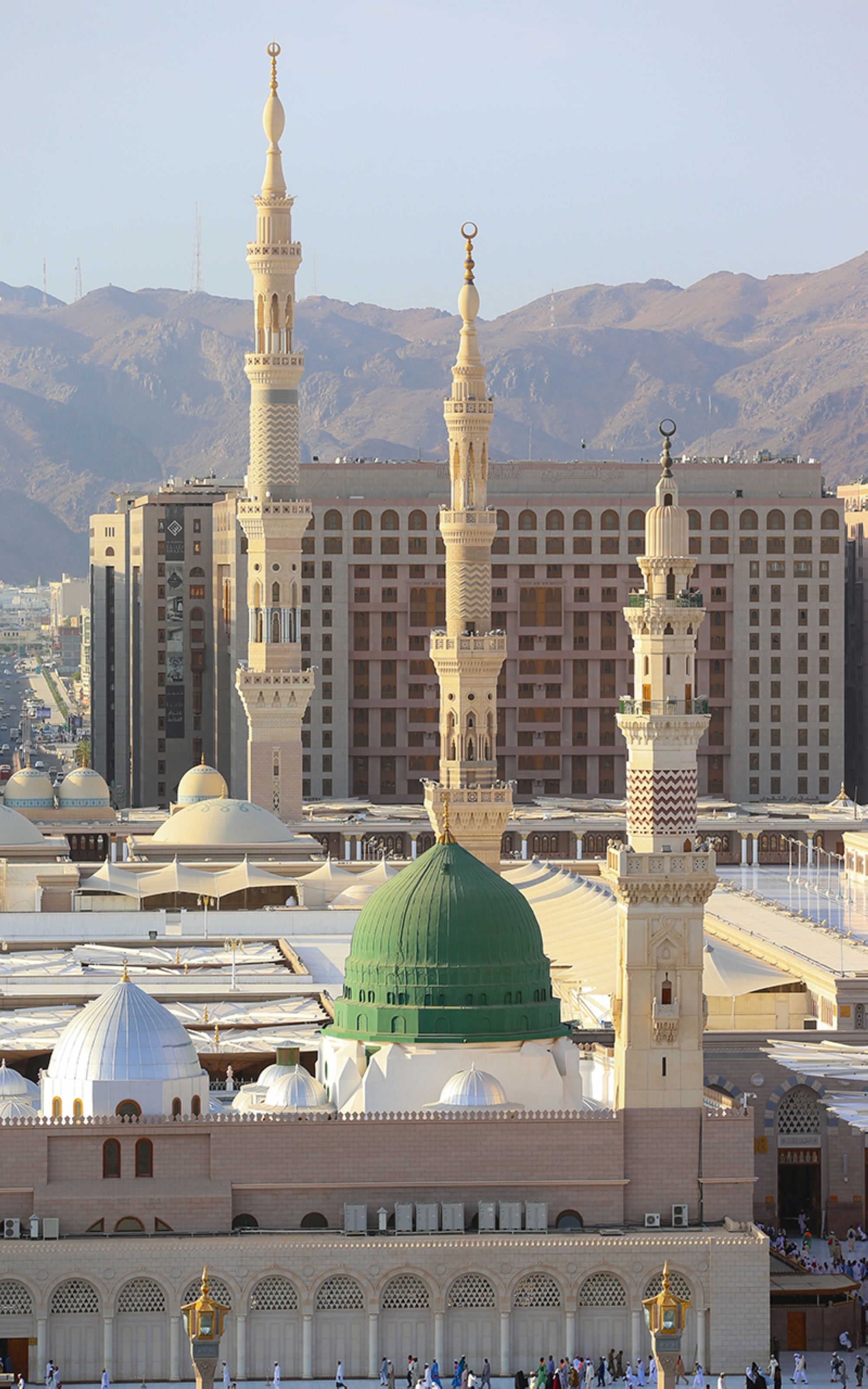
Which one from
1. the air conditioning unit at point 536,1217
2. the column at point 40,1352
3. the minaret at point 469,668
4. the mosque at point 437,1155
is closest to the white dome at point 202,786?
the minaret at point 469,668

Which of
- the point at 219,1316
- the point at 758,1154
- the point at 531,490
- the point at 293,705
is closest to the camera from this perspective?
the point at 219,1316

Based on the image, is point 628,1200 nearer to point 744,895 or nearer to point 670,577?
point 670,577

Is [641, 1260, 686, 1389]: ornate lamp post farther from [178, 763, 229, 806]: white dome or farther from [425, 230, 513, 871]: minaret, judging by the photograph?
[178, 763, 229, 806]: white dome

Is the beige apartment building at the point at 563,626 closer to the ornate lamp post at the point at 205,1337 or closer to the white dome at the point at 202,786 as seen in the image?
the white dome at the point at 202,786

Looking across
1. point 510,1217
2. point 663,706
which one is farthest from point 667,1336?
point 663,706

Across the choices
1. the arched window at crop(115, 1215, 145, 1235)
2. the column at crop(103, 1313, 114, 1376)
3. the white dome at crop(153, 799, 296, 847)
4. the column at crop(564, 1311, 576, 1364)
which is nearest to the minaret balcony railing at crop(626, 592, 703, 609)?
the column at crop(564, 1311, 576, 1364)

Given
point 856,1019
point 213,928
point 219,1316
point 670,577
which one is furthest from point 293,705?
point 219,1316
